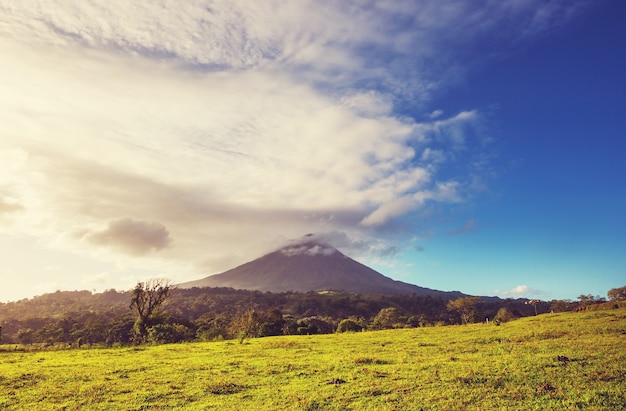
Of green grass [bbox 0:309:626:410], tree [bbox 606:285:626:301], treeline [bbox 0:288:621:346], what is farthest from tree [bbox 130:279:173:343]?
tree [bbox 606:285:626:301]

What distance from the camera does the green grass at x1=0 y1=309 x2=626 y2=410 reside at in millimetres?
12617

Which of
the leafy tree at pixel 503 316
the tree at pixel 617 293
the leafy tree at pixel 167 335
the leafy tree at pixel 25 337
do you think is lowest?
the leafy tree at pixel 25 337

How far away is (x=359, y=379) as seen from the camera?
1636cm

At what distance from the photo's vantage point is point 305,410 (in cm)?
1230

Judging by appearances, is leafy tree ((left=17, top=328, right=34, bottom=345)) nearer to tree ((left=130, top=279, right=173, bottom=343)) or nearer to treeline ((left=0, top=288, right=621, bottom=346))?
treeline ((left=0, top=288, right=621, bottom=346))

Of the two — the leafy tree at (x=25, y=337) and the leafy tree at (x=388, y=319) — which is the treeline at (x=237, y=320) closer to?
the leafy tree at (x=388, y=319)

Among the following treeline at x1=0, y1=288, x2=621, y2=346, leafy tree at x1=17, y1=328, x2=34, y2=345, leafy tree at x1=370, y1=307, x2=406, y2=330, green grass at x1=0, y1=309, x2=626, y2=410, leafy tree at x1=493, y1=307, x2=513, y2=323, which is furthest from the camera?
leafy tree at x1=17, y1=328, x2=34, y2=345

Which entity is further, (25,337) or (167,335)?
(25,337)

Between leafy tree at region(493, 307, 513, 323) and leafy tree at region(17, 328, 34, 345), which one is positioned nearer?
leafy tree at region(493, 307, 513, 323)

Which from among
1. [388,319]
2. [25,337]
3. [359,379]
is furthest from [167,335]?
[25,337]

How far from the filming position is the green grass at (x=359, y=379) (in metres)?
12.6

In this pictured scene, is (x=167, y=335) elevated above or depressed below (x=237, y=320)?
below

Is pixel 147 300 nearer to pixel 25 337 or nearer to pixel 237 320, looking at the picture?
pixel 237 320

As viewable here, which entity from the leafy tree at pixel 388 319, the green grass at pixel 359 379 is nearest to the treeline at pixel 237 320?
the leafy tree at pixel 388 319
